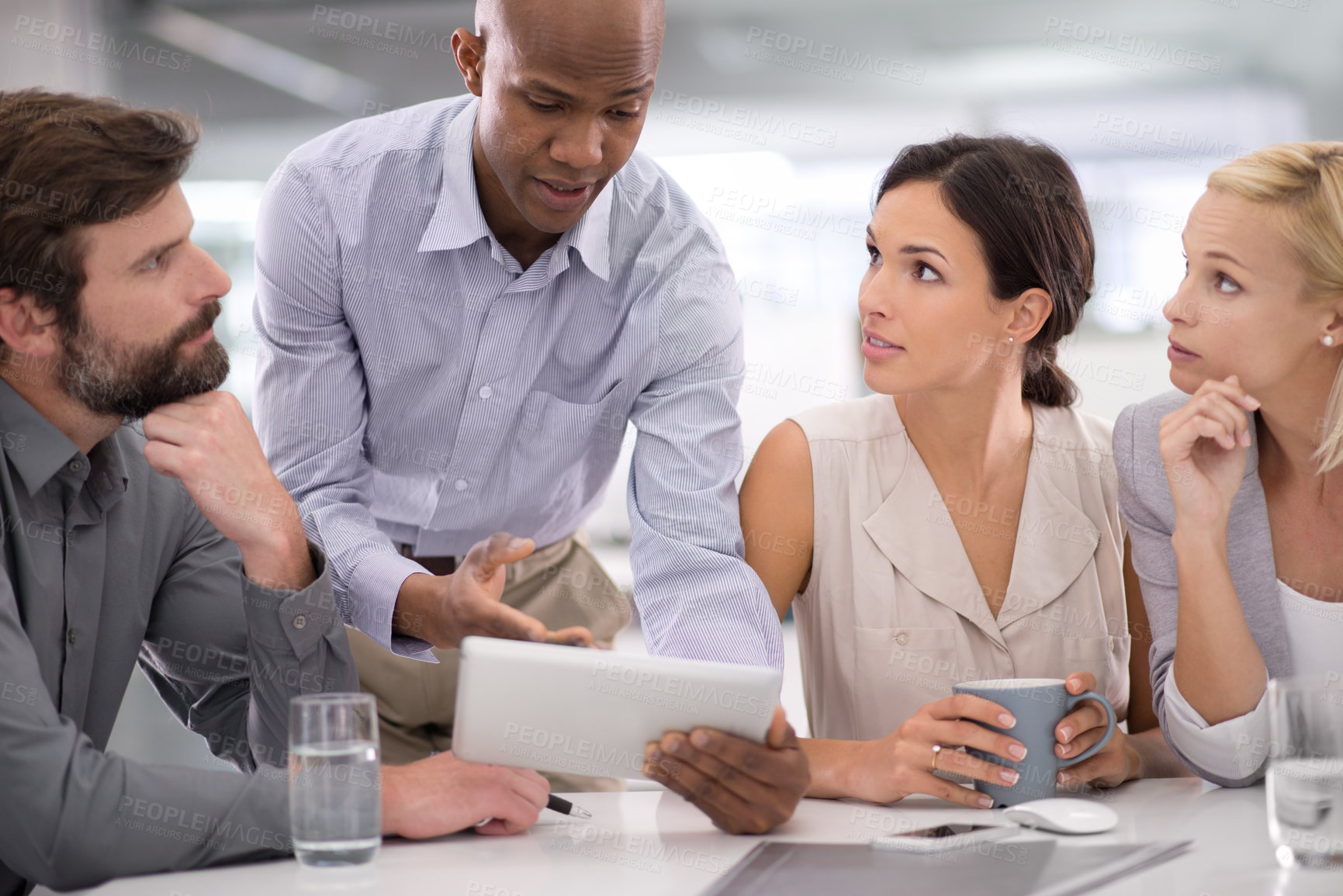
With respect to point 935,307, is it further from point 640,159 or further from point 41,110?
point 41,110

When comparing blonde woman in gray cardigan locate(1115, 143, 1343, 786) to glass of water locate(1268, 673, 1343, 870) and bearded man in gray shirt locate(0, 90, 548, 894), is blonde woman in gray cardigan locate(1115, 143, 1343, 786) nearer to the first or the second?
glass of water locate(1268, 673, 1343, 870)

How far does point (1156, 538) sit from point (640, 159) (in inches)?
39.0

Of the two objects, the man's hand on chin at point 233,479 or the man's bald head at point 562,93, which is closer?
the man's hand on chin at point 233,479

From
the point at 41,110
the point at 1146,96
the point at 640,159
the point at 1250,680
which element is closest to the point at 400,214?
the point at 640,159

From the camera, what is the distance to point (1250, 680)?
4.65 feet

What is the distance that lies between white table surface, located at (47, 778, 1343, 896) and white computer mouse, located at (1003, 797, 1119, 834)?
0.02 meters

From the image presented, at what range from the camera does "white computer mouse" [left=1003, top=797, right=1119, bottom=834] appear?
1161 millimetres

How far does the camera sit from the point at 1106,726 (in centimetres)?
132

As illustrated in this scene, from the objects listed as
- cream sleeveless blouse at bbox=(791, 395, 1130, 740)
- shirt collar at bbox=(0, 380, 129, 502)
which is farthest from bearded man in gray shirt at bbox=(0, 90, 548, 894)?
cream sleeveless blouse at bbox=(791, 395, 1130, 740)

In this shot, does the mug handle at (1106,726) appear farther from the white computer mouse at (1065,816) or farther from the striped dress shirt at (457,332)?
the striped dress shirt at (457,332)

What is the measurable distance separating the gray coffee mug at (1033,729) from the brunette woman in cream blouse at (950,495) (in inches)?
15.2

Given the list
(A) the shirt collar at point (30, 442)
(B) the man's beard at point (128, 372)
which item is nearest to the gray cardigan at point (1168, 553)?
(B) the man's beard at point (128, 372)

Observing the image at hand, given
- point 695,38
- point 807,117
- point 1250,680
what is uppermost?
point 695,38

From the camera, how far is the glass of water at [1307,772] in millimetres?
1008
